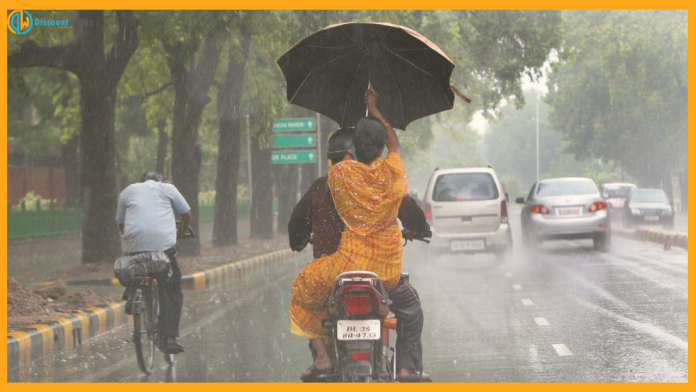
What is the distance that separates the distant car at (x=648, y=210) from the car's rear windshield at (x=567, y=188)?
1145 centimetres

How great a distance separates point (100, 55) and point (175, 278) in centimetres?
861

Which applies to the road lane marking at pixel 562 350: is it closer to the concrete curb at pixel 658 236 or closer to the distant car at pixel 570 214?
the distant car at pixel 570 214

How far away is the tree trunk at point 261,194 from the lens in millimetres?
26047

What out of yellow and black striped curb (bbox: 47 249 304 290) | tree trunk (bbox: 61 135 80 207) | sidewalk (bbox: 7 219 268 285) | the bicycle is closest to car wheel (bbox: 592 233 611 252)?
yellow and black striped curb (bbox: 47 249 304 290)

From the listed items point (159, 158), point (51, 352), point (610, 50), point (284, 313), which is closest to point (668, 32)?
point (610, 50)

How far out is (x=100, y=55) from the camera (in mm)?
15016

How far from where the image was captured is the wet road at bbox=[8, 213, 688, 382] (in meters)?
6.67

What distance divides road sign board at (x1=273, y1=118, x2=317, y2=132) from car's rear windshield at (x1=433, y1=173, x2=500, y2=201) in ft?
32.6

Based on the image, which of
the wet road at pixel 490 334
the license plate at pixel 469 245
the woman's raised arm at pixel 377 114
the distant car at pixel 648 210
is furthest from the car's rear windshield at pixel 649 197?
the woman's raised arm at pixel 377 114

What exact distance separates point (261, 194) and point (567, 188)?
10.00 metres

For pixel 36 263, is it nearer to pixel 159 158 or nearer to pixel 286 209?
pixel 286 209

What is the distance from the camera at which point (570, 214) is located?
18609mm

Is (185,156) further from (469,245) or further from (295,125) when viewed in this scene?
(295,125)

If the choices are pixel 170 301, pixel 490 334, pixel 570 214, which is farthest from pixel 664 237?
pixel 170 301
